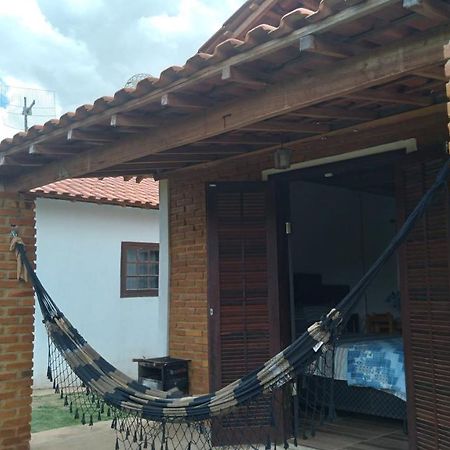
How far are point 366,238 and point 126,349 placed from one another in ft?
14.5

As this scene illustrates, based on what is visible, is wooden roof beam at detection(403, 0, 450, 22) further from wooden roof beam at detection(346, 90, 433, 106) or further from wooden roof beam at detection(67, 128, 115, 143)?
wooden roof beam at detection(67, 128, 115, 143)

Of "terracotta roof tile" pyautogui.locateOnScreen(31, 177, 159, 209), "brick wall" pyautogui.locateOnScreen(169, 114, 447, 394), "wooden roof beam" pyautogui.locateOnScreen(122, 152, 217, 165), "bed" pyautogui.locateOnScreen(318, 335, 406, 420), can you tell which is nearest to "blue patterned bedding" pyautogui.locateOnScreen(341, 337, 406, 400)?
"bed" pyautogui.locateOnScreen(318, 335, 406, 420)

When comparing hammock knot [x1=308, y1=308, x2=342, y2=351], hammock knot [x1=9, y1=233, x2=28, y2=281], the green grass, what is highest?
hammock knot [x1=9, y1=233, x2=28, y2=281]

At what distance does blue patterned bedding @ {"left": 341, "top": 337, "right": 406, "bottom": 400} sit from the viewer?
4582 millimetres

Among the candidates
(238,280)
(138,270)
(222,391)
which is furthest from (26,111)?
(222,391)

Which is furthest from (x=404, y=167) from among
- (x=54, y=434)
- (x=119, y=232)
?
(x=119, y=232)

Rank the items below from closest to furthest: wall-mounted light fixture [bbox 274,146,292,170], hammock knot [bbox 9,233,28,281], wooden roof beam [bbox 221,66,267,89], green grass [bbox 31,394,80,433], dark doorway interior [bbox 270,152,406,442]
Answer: wooden roof beam [bbox 221,66,267,89], wall-mounted light fixture [bbox 274,146,292,170], hammock knot [bbox 9,233,28,281], dark doorway interior [bbox 270,152,406,442], green grass [bbox 31,394,80,433]

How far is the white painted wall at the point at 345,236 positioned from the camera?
24.2 feet

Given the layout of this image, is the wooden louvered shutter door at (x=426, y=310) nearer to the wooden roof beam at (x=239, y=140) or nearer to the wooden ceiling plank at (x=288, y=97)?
the wooden roof beam at (x=239, y=140)

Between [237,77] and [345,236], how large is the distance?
5746mm

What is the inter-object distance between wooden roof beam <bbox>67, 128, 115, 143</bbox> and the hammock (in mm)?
1202

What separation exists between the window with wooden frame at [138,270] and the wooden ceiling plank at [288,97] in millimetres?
5701

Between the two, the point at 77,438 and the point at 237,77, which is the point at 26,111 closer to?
the point at 77,438

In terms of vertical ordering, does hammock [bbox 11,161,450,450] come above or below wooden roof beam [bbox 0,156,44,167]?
below
